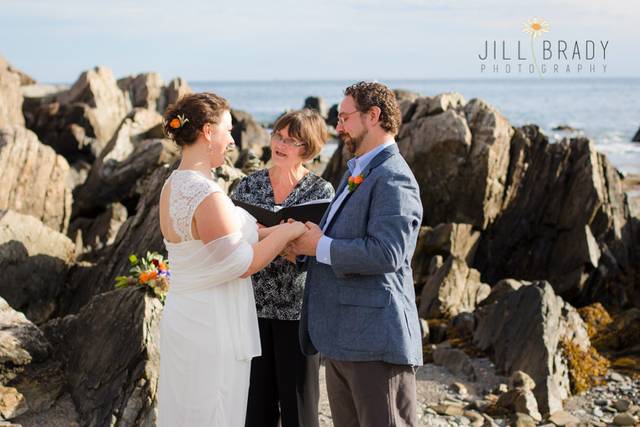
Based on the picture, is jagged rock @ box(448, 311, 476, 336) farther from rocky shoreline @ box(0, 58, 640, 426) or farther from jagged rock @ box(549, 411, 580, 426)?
jagged rock @ box(549, 411, 580, 426)

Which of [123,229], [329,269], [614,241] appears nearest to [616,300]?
[614,241]

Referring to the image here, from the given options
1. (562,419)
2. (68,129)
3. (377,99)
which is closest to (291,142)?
(377,99)

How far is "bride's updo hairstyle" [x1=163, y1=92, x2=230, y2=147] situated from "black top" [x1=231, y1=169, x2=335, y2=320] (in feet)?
3.63

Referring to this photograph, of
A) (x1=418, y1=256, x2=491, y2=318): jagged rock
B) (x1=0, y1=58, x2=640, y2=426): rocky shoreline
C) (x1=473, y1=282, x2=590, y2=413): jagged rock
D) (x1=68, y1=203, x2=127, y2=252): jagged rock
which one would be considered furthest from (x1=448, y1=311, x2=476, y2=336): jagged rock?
(x1=68, y1=203, x2=127, y2=252): jagged rock

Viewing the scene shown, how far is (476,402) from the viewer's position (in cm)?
910

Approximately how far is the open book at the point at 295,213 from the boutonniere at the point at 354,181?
3.21ft

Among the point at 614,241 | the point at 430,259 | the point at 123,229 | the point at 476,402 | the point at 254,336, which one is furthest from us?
the point at 614,241

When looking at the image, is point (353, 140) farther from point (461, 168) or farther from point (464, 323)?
point (461, 168)

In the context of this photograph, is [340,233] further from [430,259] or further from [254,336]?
[430,259]

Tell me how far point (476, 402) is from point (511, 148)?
29.6 feet

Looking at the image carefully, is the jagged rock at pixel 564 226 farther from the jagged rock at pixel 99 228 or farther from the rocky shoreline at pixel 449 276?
the jagged rock at pixel 99 228

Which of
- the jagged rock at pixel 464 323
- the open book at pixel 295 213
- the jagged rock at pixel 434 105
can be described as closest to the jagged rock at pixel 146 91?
the jagged rock at pixel 434 105

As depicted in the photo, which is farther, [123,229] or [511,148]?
[511,148]

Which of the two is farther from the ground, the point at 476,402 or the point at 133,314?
the point at 133,314
